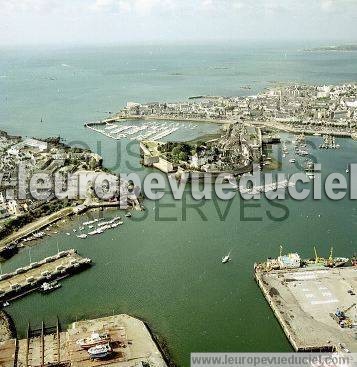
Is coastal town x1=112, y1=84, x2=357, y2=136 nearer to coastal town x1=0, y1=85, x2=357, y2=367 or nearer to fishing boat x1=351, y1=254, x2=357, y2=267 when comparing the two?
coastal town x1=0, y1=85, x2=357, y2=367

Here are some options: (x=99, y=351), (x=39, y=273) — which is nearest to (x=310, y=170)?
(x=39, y=273)

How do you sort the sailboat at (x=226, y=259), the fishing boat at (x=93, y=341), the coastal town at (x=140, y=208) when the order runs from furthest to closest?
the sailboat at (x=226, y=259) → the coastal town at (x=140, y=208) → the fishing boat at (x=93, y=341)

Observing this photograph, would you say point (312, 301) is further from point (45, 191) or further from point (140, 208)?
point (45, 191)

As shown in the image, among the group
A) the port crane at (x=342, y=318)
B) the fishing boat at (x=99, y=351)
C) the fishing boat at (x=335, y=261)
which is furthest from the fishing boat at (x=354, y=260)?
the fishing boat at (x=99, y=351)

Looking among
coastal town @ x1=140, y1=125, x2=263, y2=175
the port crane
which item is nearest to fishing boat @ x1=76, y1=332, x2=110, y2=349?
the port crane

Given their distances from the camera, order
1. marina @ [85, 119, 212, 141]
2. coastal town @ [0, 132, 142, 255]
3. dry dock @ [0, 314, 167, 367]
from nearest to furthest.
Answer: dry dock @ [0, 314, 167, 367], coastal town @ [0, 132, 142, 255], marina @ [85, 119, 212, 141]

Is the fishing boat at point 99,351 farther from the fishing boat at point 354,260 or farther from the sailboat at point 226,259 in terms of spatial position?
the fishing boat at point 354,260
